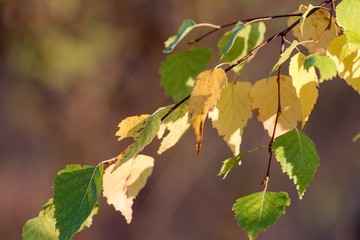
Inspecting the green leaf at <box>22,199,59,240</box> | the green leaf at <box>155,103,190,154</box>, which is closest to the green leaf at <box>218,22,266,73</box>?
the green leaf at <box>155,103,190,154</box>

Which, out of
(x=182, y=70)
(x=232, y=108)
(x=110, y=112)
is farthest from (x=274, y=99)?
(x=110, y=112)

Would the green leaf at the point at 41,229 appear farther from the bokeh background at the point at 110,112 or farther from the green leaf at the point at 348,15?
the bokeh background at the point at 110,112

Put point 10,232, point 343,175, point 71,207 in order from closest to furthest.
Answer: point 71,207, point 10,232, point 343,175

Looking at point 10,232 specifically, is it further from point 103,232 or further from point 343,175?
point 343,175

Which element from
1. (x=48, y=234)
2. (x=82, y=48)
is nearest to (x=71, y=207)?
(x=48, y=234)

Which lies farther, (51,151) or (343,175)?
(343,175)
